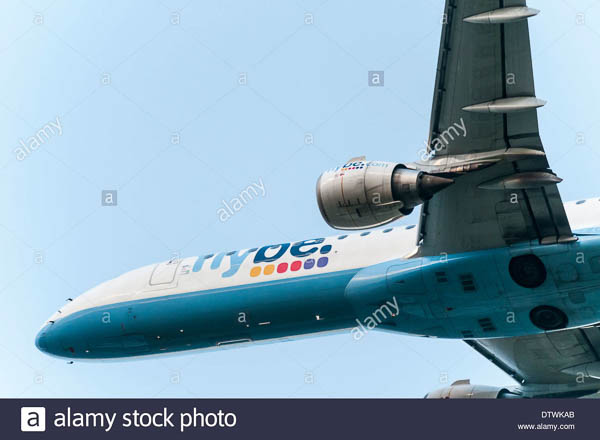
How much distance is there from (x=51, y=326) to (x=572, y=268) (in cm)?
1621

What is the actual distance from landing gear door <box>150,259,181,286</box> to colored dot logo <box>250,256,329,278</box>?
2980mm

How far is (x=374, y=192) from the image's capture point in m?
24.6

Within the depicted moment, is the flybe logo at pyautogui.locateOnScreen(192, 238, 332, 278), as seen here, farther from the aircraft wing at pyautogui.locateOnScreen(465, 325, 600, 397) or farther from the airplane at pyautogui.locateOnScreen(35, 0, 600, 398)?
the aircraft wing at pyautogui.locateOnScreen(465, 325, 600, 397)

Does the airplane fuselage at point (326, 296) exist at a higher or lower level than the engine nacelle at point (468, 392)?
higher

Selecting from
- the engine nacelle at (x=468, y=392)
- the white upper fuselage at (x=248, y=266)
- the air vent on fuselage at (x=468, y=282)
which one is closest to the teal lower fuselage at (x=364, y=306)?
the air vent on fuselage at (x=468, y=282)

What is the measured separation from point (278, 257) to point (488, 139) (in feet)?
25.4

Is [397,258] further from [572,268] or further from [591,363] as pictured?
[591,363]

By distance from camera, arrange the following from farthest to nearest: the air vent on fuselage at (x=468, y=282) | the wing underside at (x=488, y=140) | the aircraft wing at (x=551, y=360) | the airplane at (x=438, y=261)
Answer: the aircraft wing at (x=551, y=360) < the air vent on fuselage at (x=468, y=282) < the airplane at (x=438, y=261) < the wing underside at (x=488, y=140)

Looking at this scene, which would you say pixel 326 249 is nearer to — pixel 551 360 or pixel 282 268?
pixel 282 268

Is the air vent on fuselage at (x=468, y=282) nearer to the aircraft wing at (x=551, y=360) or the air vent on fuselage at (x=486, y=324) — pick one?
the air vent on fuselage at (x=486, y=324)

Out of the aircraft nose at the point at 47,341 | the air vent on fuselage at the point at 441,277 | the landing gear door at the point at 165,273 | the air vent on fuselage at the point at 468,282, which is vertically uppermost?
the landing gear door at the point at 165,273

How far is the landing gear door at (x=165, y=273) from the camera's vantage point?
3114 cm

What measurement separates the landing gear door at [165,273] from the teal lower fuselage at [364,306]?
63 cm

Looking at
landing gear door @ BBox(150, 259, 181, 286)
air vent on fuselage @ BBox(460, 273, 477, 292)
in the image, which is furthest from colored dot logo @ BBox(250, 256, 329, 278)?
air vent on fuselage @ BBox(460, 273, 477, 292)
